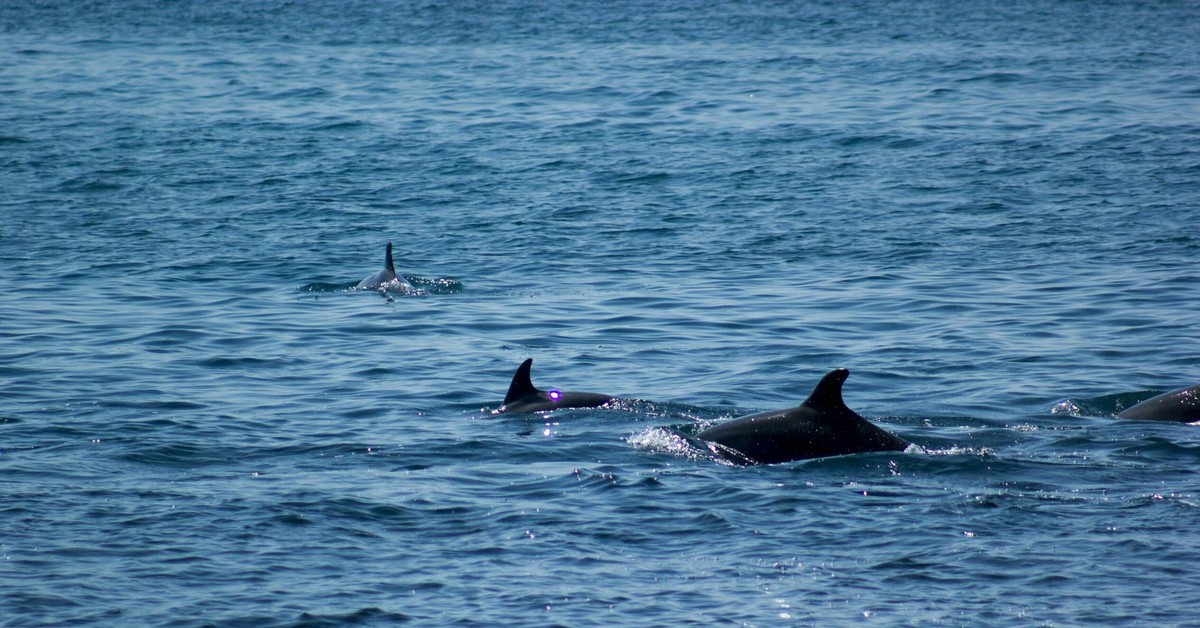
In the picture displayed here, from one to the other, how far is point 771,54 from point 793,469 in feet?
117

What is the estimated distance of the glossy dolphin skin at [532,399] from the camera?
14.1 meters

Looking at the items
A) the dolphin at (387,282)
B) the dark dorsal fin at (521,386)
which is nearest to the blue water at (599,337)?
the dark dorsal fin at (521,386)

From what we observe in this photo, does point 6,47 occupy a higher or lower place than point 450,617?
higher

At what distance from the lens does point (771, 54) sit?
45.9 metres

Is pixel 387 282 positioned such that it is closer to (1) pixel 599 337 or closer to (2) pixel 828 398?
(1) pixel 599 337

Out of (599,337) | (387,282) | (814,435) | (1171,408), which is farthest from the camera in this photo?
(387,282)

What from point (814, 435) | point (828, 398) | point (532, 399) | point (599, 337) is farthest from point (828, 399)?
point (599, 337)

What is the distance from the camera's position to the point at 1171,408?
13.1m

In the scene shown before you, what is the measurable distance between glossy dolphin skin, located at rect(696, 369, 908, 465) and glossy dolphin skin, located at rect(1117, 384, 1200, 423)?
2.58 meters

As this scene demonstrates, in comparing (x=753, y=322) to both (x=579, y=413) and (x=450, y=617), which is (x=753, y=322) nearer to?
(x=579, y=413)

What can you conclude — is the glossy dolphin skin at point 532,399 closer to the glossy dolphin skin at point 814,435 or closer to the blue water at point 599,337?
the blue water at point 599,337

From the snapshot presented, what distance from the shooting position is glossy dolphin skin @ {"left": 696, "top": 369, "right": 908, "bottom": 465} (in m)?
A: 11.9

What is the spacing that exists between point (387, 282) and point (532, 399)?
697 cm

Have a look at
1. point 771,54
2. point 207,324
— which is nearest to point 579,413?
point 207,324
